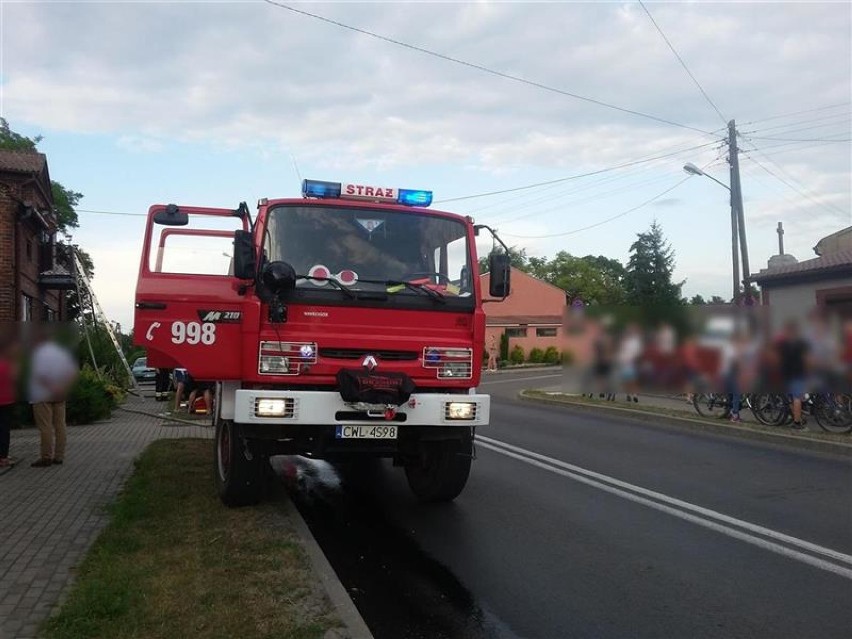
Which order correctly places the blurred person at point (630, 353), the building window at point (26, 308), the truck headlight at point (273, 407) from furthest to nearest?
the building window at point (26, 308) → the blurred person at point (630, 353) → the truck headlight at point (273, 407)

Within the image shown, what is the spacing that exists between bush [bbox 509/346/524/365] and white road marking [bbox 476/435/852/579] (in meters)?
40.0

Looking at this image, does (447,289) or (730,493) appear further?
(730,493)

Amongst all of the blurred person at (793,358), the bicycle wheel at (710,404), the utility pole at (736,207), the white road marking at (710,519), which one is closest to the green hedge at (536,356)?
the utility pole at (736,207)

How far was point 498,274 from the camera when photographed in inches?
287

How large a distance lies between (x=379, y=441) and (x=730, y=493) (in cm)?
399

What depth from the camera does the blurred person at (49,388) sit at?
788cm

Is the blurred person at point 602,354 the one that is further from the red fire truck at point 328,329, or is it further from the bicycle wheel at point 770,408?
the bicycle wheel at point 770,408

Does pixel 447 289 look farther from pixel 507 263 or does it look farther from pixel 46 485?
pixel 46 485

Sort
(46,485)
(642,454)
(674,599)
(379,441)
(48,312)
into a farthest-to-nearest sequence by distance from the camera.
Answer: (48,312) < (642,454) < (46,485) < (379,441) < (674,599)

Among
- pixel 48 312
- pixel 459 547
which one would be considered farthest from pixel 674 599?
pixel 48 312

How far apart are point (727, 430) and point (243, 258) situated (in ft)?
33.8

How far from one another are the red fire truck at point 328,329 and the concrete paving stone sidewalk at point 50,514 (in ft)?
4.39

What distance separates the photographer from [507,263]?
732 cm

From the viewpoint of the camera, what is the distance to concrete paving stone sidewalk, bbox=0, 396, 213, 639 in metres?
4.52
